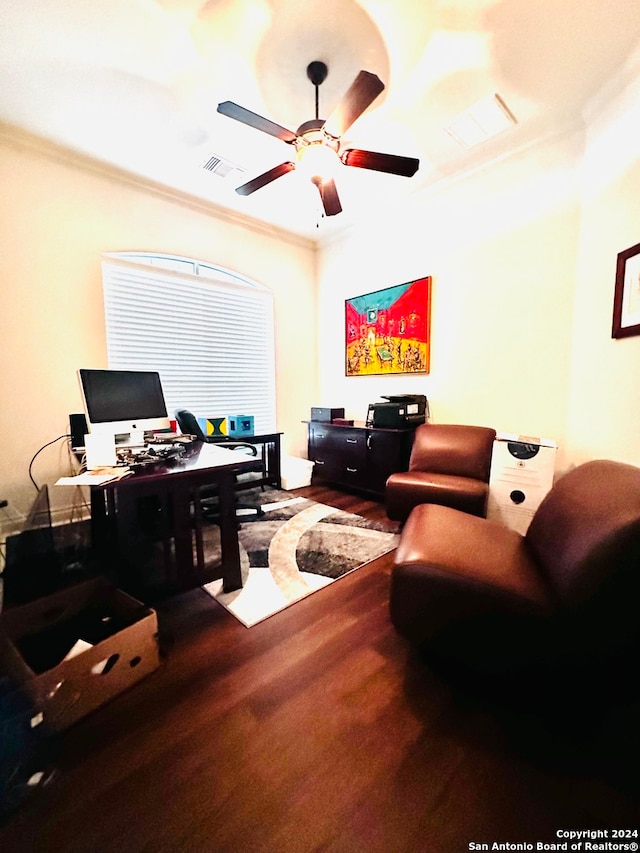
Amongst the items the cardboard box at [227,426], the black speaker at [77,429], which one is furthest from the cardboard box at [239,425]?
the black speaker at [77,429]

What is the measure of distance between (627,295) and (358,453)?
2.23 m

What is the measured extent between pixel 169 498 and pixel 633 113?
3263 mm

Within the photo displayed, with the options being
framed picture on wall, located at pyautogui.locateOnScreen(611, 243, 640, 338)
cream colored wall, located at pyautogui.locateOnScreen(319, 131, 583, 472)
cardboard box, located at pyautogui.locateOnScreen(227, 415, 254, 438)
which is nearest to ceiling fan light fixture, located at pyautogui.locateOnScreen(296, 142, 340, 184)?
cream colored wall, located at pyautogui.locateOnScreen(319, 131, 583, 472)

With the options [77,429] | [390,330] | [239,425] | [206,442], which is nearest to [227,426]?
[239,425]

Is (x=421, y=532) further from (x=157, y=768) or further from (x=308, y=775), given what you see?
(x=157, y=768)

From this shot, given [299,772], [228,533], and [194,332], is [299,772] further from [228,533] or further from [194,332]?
[194,332]

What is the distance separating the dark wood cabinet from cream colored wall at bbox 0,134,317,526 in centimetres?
223

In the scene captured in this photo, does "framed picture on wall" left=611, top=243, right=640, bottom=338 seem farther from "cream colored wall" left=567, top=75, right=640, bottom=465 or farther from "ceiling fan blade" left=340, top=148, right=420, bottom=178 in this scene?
"ceiling fan blade" left=340, top=148, right=420, bottom=178

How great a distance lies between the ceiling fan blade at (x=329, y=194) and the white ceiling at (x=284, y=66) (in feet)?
1.38

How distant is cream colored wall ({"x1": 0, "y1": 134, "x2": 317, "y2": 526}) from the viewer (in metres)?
2.31

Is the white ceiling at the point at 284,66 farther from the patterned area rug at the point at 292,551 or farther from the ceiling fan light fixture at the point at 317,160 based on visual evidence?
the patterned area rug at the point at 292,551

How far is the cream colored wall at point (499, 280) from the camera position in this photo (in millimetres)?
2373

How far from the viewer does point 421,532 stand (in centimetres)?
145

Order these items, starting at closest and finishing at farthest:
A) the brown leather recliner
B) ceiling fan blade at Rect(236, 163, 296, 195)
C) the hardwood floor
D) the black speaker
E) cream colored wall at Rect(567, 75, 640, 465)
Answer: the hardwood floor → the brown leather recliner → cream colored wall at Rect(567, 75, 640, 465) → ceiling fan blade at Rect(236, 163, 296, 195) → the black speaker
